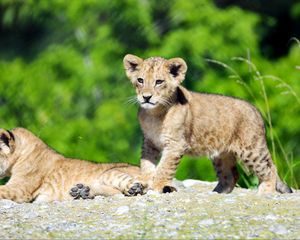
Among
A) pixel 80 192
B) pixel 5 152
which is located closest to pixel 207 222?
pixel 80 192

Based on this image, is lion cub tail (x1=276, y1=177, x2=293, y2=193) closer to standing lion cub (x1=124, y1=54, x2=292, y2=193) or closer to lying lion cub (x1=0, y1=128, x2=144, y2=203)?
standing lion cub (x1=124, y1=54, x2=292, y2=193)

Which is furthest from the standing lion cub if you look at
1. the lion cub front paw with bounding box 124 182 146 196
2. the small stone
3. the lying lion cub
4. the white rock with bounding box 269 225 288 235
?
the white rock with bounding box 269 225 288 235

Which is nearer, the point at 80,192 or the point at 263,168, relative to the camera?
the point at 80,192

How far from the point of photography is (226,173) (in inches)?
475

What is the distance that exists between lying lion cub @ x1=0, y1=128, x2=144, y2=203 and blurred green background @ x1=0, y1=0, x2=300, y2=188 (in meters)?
9.73

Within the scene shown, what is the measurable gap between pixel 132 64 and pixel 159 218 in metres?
2.78

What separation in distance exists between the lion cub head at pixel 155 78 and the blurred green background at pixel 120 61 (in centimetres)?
1029

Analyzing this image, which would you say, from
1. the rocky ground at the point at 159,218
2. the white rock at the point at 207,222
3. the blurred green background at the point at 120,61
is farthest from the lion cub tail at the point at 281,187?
the blurred green background at the point at 120,61

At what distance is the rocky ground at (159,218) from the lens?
8.84 metres

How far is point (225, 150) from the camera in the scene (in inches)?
463

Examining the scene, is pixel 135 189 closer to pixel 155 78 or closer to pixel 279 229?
pixel 155 78

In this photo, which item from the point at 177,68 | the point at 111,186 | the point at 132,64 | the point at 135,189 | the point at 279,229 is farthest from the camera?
the point at 132,64

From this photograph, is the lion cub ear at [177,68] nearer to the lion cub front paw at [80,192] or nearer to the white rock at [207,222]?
the lion cub front paw at [80,192]

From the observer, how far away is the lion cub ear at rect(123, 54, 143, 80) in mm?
11645
